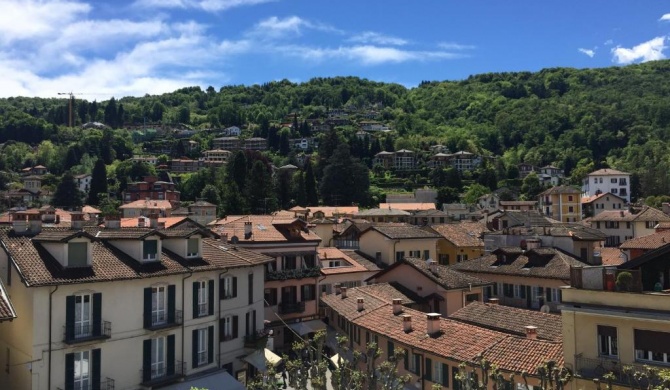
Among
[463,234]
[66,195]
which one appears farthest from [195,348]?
[66,195]

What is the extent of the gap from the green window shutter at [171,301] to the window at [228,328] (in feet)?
12.3

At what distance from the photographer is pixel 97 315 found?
24.1 m

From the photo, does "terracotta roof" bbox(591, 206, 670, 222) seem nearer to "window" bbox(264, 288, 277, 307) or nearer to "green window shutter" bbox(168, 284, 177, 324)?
"window" bbox(264, 288, 277, 307)

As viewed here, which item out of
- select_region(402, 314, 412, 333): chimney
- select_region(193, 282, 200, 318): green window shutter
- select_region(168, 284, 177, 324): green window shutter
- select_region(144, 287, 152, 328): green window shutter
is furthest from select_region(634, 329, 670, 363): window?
select_region(144, 287, 152, 328): green window shutter

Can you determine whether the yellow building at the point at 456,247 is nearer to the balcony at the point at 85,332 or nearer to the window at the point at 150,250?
the window at the point at 150,250

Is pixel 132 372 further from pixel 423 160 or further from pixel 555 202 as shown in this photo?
pixel 423 160

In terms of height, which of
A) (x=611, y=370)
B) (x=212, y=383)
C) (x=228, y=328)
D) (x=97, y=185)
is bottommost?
(x=212, y=383)

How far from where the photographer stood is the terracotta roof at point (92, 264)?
22.7 meters

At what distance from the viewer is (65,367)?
22859mm

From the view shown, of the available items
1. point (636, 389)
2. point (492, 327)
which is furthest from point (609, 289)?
point (492, 327)

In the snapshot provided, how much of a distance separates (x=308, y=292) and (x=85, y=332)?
21.7 m

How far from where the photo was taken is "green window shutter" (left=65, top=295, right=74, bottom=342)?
75.2 feet

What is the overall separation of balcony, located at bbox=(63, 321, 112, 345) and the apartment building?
0.13 feet

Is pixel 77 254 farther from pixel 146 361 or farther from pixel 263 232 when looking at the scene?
pixel 263 232
